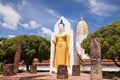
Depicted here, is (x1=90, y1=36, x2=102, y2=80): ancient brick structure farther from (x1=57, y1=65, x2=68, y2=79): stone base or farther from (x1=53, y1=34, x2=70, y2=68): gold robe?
(x1=53, y1=34, x2=70, y2=68): gold robe

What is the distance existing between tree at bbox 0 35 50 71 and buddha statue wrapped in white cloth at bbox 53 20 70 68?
11.6 metres

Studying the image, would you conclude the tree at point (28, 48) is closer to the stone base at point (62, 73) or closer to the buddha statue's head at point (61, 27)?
the buddha statue's head at point (61, 27)

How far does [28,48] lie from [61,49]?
12700mm

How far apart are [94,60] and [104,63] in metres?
26.1

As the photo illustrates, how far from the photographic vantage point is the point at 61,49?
58.1 feet

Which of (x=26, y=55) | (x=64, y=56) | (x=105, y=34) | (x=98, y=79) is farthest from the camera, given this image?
(x=26, y=55)

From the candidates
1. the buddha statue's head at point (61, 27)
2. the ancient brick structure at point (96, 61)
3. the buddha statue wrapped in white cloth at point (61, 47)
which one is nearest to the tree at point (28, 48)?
the buddha statue wrapped in white cloth at point (61, 47)

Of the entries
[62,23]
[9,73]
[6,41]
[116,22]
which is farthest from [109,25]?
[6,41]

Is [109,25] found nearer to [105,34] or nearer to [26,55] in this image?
[105,34]

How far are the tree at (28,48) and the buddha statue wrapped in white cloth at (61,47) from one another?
11606 mm

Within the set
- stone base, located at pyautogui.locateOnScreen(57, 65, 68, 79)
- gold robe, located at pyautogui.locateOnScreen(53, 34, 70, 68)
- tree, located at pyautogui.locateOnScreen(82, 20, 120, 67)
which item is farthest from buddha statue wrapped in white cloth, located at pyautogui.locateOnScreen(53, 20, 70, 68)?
tree, located at pyautogui.locateOnScreen(82, 20, 120, 67)

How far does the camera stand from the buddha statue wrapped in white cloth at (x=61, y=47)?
1759 centimetres

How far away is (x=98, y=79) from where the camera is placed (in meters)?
10.1

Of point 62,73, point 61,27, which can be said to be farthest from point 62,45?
point 62,73
